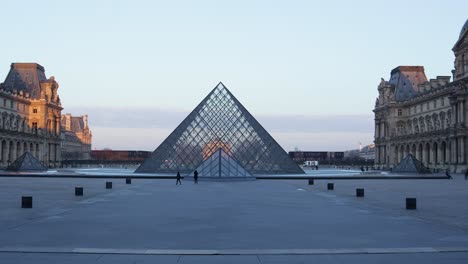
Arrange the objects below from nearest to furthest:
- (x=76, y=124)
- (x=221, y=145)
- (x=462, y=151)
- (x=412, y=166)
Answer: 1. (x=221, y=145)
2. (x=412, y=166)
3. (x=462, y=151)
4. (x=76, y=124)

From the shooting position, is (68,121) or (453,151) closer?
(453,151)

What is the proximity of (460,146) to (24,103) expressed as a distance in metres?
61.4

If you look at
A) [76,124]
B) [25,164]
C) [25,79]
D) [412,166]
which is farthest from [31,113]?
[76,124]

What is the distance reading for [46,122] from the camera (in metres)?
82.7

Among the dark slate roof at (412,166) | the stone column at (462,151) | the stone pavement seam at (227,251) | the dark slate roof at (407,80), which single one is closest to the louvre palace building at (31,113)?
the dark slate roof at (412,166)

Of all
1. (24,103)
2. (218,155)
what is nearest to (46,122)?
(24,103)

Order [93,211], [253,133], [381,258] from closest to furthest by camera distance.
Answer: [381,258] < [93,211] < [253,133]

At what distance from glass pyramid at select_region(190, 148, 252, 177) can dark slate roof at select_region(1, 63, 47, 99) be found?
57930mm

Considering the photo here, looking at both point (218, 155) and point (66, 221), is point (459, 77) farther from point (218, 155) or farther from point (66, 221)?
point (66, 221)

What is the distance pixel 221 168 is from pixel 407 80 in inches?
2437

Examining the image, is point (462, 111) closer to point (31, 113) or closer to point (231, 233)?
point (231, 233)

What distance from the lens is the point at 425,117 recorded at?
240ft

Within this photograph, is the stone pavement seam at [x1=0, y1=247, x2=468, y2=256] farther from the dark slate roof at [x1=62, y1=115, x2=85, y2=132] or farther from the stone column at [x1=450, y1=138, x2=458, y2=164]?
the dark slate roof at [x1=62, y1=115, x2=85, y2=132]

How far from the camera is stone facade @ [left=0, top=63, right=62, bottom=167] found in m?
72.2
